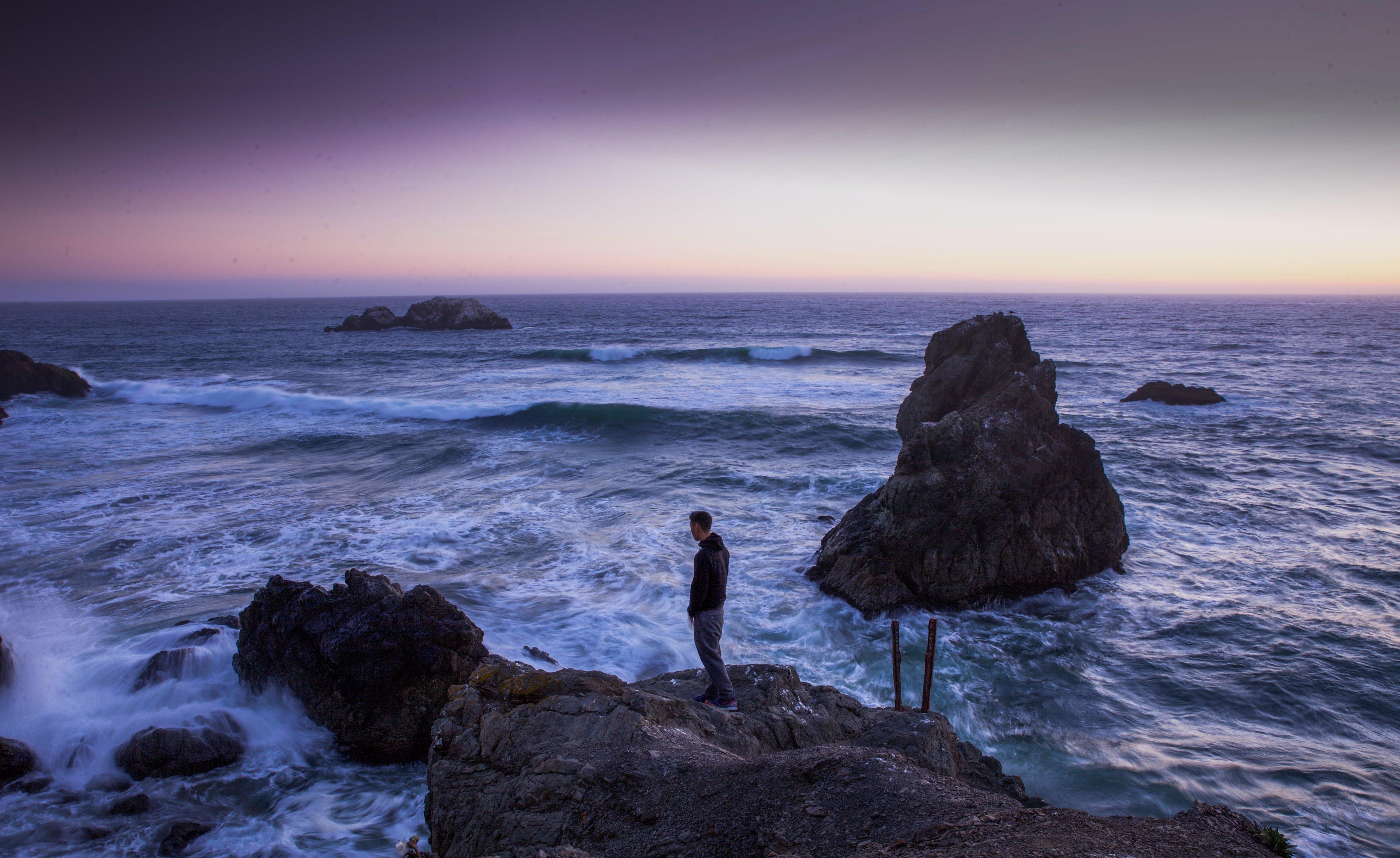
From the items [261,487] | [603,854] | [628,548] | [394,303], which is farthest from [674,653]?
[394,303]

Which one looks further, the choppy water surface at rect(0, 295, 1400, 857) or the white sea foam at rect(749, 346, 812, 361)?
the white sea foam at rect(749, 346, 812, 361)

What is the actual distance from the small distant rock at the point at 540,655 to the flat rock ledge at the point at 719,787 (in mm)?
3960

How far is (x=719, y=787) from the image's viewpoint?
14.7 ft

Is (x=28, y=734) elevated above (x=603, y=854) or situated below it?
below

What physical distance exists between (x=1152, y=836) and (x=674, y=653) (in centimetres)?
742

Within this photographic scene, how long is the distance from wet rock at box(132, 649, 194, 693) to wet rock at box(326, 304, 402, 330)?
235 feet

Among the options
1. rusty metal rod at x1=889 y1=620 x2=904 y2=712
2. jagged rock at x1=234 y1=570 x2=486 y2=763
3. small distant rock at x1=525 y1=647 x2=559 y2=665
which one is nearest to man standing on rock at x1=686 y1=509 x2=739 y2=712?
rusty metal rod at x1=889 y1=620 x2=904 y2=712

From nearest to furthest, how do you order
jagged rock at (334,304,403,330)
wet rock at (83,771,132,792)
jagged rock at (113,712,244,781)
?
wet rock at (83,771,132,792)
jagged rock at (113,712,244,781)
jagged rock at (334,304,403,330)

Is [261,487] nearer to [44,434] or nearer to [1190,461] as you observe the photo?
[44,434]

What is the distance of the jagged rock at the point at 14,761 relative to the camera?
23.1ft

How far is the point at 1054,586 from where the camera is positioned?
12055mm

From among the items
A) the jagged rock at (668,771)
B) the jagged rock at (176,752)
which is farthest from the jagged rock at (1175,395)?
the jagged rock at (176,752)

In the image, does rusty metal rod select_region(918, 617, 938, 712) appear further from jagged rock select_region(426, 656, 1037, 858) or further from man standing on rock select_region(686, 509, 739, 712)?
man standing on rock select_region(686, 509, 739, 712)

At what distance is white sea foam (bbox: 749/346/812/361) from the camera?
47469mm
